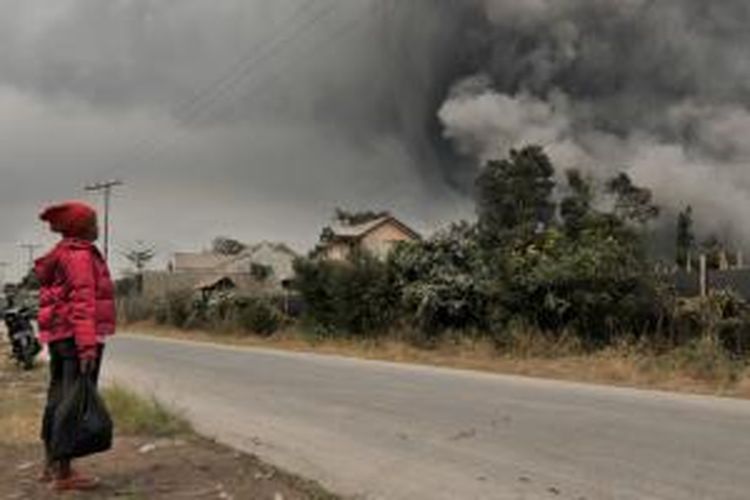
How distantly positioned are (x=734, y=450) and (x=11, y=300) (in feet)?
68.1

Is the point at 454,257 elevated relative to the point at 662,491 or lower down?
elevated

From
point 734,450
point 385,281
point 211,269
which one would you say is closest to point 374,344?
point 385,281

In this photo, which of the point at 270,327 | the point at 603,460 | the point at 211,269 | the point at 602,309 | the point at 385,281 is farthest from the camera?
the point at 211,269

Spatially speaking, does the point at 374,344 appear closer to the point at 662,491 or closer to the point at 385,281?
the point at 385,281

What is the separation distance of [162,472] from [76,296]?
169 centimetres

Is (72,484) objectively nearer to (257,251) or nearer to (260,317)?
(260,317)

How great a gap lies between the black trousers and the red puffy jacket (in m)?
0.07

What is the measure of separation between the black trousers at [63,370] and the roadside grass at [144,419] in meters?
3.21

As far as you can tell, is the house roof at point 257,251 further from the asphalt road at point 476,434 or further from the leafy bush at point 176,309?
the asphalt road at point 476,434

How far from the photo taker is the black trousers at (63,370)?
27.2 ft

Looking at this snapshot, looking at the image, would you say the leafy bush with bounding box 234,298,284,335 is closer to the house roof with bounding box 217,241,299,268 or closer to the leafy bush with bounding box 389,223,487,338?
the leafy bush with bounding box 389,223,487,338

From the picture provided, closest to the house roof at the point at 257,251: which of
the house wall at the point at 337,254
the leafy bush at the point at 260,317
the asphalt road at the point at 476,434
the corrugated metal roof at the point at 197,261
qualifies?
the corrugated metal roof at the point at 197,261

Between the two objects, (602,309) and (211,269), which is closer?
(602,309)

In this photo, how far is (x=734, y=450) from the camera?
34.1 ft
